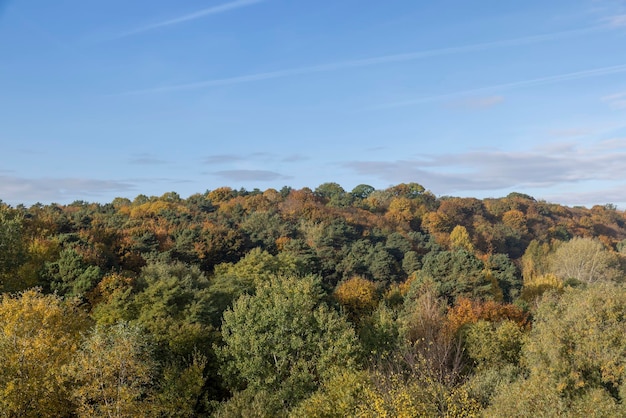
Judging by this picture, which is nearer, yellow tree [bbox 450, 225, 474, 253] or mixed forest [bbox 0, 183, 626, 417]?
mixed forest [bbox 0, 183, 626, 417]

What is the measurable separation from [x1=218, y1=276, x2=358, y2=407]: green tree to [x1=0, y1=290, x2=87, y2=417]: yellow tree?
8.60 metres

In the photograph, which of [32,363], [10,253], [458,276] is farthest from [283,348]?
[458,276]

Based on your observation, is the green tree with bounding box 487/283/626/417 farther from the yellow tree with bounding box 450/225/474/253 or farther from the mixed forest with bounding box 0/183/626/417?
the yellow tree with bounding box 450/225/474/253

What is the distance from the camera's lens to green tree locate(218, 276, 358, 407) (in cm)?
2717

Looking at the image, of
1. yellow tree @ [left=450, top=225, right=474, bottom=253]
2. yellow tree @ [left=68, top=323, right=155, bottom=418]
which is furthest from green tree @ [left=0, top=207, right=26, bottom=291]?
yellow tree @ [left=450, top=225, right=474, bottom=253]

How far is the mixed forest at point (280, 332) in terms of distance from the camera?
70.3ft

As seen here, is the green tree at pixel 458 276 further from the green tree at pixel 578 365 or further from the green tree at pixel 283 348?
the green tree at pixel 578 365

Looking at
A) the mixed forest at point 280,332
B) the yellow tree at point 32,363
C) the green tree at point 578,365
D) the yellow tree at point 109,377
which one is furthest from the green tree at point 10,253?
the green tree at point 578,365

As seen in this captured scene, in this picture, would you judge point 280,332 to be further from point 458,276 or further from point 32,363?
point 458,276

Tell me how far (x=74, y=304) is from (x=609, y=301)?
1176 inches

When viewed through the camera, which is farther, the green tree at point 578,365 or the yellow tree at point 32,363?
the yellow tree at point 32,363

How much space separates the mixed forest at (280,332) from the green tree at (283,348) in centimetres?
10

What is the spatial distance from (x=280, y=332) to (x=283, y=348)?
942mm

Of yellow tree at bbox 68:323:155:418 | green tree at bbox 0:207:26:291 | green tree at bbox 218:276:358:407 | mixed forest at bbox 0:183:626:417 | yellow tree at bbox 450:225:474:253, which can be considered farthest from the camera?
yellow tree at bbox 450:225:474:253
